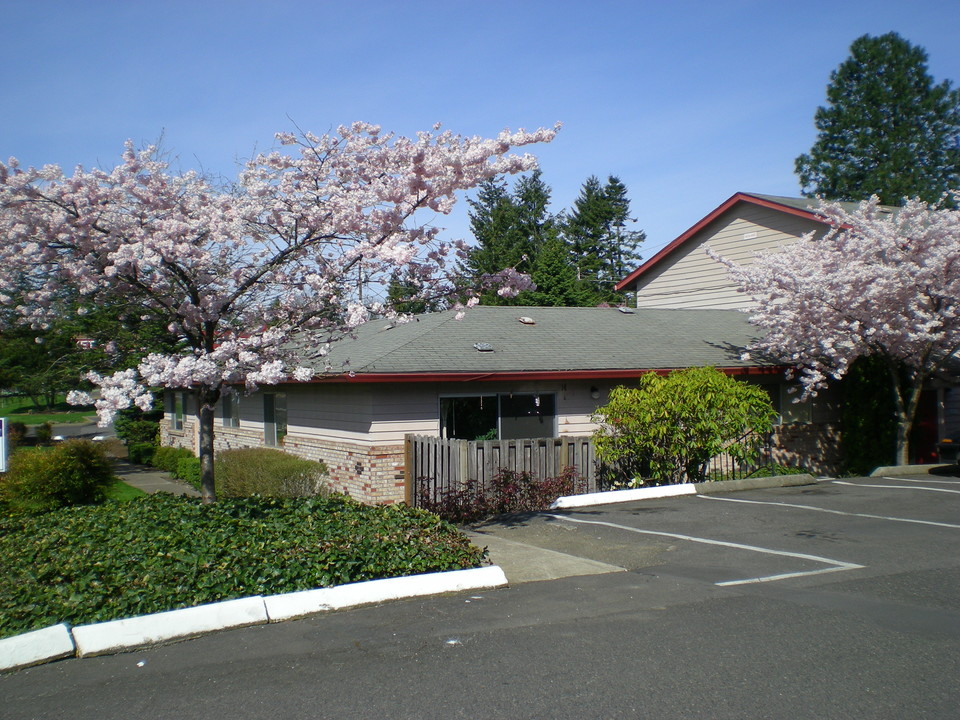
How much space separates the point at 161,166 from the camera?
953 cm

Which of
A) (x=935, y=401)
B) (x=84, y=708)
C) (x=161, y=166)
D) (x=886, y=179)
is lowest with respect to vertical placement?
(x=84, y=708)

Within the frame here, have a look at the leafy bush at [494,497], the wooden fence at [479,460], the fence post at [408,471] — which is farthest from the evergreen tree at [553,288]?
the leafy bush at [494,497]

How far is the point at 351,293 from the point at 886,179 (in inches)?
1912

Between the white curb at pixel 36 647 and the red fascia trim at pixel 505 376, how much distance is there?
295 inches

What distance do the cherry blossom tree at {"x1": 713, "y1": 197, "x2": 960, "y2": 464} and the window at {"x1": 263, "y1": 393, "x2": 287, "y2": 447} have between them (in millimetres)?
10640

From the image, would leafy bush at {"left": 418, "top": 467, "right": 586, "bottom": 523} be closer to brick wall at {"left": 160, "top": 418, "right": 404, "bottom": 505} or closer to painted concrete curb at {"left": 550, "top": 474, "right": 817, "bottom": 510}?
painted concrete curb at {"left": 550, "top": 474, "right": 817, "bottom": 510}

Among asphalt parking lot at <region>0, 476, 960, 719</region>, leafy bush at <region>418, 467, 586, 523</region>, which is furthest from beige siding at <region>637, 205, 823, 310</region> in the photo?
asphalt parking lot at <region>0, 476, 960, 719</region>

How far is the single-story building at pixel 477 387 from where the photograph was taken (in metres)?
15.8

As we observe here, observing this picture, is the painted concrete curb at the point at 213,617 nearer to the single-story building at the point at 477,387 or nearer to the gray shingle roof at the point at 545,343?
the single-story building at the point at 477,387

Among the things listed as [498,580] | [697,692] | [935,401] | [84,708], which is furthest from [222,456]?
[935,401]

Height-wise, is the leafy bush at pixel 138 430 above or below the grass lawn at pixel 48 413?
below

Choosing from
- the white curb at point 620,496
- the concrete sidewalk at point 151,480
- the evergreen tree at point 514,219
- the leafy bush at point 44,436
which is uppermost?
the evergreen tree at point 514,219

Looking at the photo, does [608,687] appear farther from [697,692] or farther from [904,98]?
[904,98]

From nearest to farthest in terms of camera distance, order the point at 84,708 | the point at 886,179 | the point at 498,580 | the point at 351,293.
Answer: the point at 84,708, the point at 498,580, the point at 351,293, the point at 886,179
